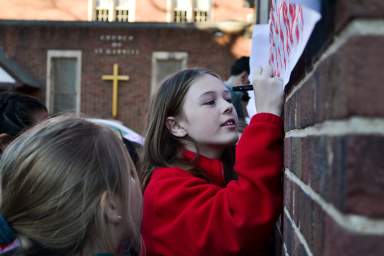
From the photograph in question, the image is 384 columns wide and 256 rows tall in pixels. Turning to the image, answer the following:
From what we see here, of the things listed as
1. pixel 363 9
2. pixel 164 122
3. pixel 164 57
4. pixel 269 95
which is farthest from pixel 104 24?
pixel 363 9

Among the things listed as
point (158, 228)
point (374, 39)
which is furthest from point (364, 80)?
point (158, 228)

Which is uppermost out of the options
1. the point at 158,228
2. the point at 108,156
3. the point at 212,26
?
the point at 212,26

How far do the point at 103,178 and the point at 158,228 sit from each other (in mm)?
466

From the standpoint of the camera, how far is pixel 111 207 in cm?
153

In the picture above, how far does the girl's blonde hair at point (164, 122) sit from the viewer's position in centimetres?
217

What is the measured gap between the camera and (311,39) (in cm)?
104

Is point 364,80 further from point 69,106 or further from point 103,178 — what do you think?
point 69,106

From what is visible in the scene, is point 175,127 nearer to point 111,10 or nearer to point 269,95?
point 269,95

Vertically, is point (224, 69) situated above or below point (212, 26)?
below

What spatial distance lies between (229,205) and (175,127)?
1.88ft

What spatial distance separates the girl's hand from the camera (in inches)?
65.3
